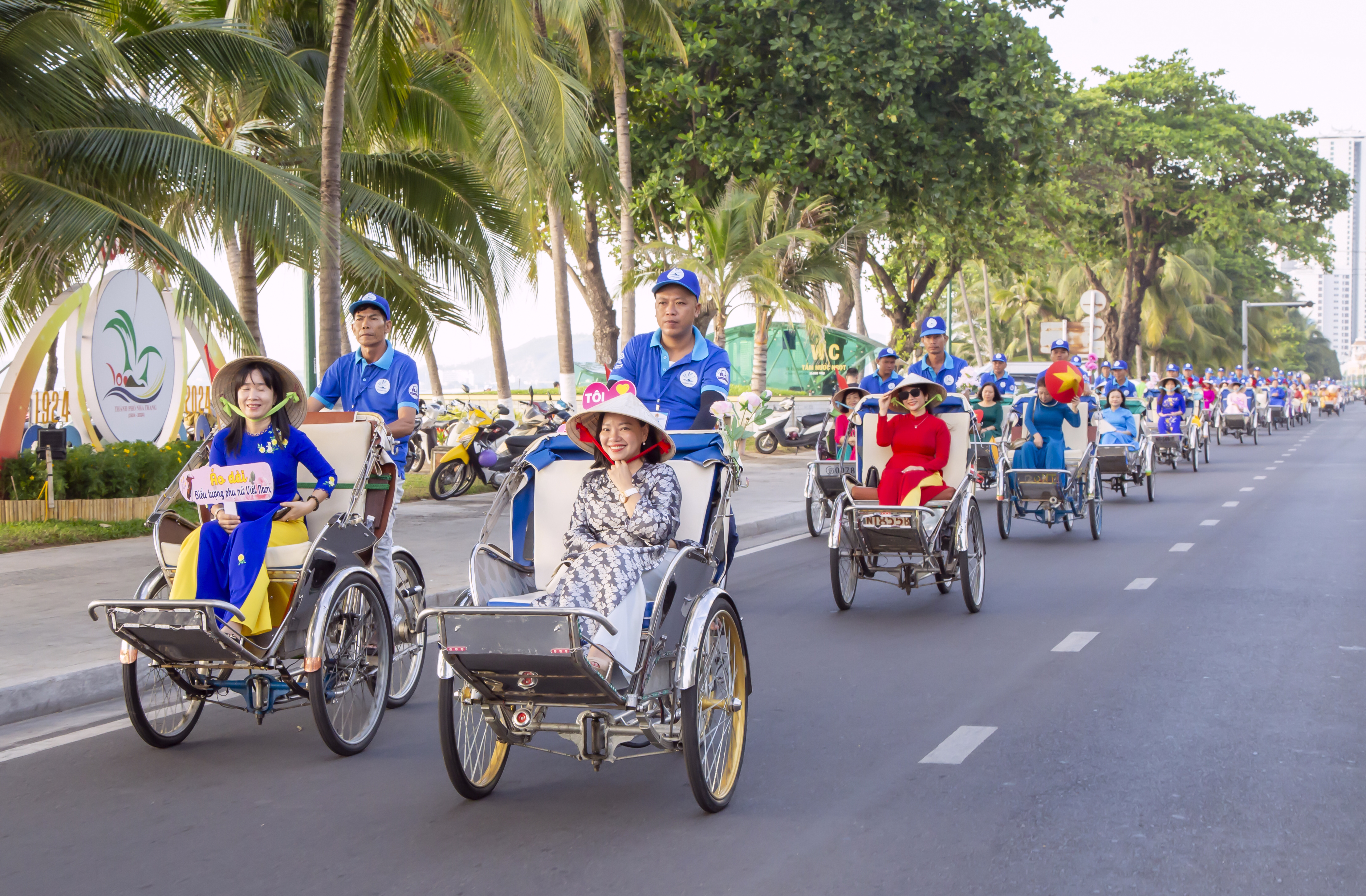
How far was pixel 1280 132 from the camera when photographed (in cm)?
4141

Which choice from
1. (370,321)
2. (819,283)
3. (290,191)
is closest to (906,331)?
(819,283)

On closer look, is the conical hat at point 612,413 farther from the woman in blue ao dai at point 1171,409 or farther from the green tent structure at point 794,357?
the green tent structure at point 794,357

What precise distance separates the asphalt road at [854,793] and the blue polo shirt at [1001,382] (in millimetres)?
7898

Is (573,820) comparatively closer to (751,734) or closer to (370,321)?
(751,734)

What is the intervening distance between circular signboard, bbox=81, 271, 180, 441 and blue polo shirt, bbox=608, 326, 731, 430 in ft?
31.3

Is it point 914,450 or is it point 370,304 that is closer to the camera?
point 370,304

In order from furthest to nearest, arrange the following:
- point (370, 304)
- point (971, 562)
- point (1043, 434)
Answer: point (1043, 434)
point (971, 562)
point (370, 304)

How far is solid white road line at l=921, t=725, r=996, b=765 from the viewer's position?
18.2ft

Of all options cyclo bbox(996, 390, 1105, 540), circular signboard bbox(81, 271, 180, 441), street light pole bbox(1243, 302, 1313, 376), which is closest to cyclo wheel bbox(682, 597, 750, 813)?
cyclo bbox(996, 390, 1105, 540)

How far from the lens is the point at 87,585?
969cm

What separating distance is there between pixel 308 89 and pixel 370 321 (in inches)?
290

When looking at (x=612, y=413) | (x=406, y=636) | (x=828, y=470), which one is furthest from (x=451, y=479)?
(x=612, y=413)

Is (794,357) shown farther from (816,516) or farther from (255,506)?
(255,506)

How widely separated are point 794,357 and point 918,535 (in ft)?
131
